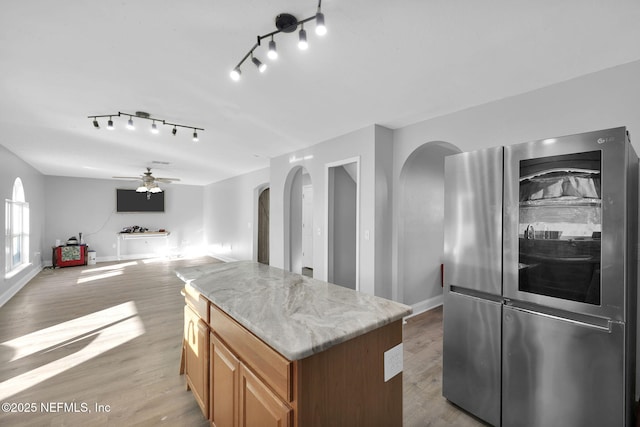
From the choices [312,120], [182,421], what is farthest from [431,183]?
[182,421]

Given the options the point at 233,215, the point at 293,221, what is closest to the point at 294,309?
the point at 293,221

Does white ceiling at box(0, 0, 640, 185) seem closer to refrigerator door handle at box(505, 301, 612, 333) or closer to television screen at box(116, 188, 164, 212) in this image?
refrigerator door handle at box(505, 301, 612, 333)

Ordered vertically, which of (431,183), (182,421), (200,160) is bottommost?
(182,421)

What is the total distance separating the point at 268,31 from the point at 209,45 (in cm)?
43

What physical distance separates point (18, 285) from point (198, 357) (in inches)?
221

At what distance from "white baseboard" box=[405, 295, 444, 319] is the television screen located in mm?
7892

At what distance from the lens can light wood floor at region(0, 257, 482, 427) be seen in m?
1.99

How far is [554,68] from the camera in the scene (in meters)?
2.09

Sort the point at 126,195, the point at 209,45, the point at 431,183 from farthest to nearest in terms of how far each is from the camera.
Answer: the point at 126,195
the point at 431,183
the point at 209,45

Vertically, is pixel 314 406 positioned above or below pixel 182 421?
above

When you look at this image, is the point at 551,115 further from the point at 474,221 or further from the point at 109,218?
the point at 109,218

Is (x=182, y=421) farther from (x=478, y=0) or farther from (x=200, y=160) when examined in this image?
(x=200, y=160)

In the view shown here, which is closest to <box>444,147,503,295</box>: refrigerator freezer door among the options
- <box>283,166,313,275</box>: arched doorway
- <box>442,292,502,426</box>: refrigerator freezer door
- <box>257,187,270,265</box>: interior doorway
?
<box>442,292,502,426</box>: refrigerator freezer door

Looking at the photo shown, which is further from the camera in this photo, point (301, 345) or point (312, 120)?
point (312, 120)
